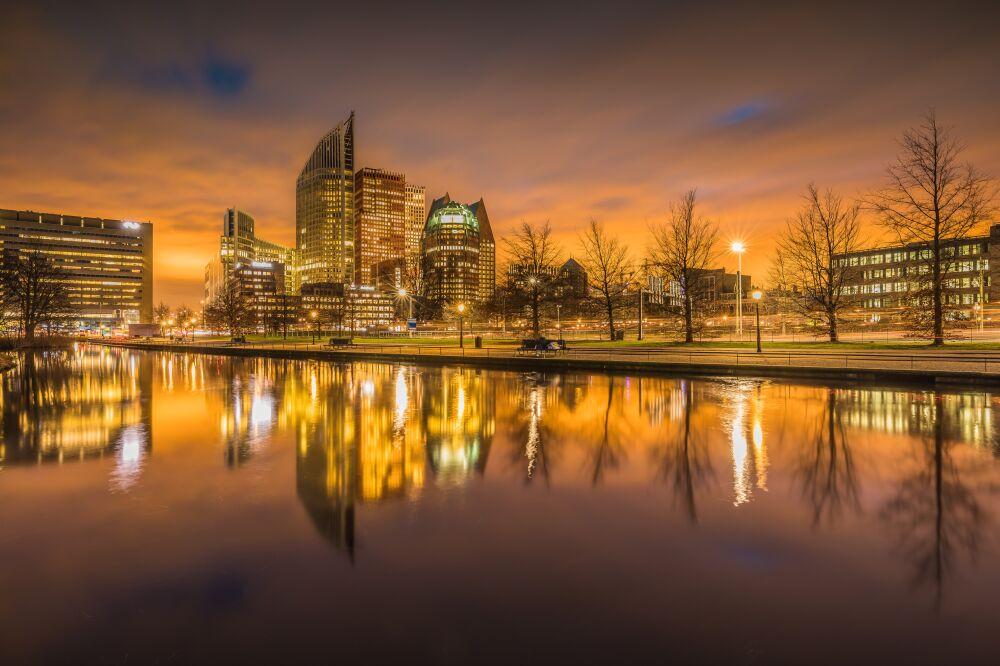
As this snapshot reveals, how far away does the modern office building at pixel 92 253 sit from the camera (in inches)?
6944

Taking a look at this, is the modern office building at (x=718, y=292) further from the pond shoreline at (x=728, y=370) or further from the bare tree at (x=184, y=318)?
the bare tree at (x=184, y=318)

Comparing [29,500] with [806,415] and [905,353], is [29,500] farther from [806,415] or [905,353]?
[905,353]

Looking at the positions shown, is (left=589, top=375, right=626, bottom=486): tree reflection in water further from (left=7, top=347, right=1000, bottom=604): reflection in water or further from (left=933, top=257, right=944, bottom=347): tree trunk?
(left=933, top=257, right=944, bottom=347): tree trunk

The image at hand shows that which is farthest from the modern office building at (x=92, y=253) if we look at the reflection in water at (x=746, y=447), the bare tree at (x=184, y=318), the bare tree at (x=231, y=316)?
the reflection in water at (x=746, y=447)

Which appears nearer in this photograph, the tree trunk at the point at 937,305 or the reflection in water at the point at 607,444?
the reflection in water at the point at 607,444

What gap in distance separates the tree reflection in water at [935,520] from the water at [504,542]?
0.04 meters

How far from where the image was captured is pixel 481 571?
5.14 m

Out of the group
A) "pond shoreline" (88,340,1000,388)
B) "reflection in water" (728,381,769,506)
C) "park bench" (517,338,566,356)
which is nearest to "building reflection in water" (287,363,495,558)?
"reflection in water" (728,381,769,506)

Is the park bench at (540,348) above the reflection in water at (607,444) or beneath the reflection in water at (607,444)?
above

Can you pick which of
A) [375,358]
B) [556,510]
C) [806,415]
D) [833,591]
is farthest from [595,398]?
[375,358]

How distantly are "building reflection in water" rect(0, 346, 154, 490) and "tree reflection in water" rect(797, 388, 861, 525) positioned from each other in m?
10.4

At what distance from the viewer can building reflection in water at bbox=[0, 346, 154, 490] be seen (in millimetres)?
9945

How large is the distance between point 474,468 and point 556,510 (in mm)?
2323

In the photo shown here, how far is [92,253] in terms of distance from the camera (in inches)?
Result: 7411
